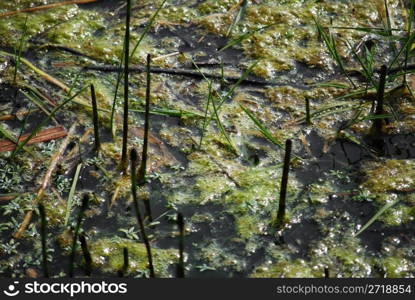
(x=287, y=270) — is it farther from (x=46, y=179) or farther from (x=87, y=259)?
(x=46, y=179)

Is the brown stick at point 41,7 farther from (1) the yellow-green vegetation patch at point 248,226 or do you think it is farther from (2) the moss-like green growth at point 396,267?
(2) the moss-like green growth at point 396,267

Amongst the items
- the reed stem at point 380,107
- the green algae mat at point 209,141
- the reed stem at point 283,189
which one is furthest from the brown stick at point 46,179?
the reed stem at point 380,107

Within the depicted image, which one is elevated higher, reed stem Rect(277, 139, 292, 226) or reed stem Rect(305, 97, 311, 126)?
reed stem Rect(305, 97, 311, 126)

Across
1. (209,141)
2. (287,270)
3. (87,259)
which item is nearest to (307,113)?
(209,141)

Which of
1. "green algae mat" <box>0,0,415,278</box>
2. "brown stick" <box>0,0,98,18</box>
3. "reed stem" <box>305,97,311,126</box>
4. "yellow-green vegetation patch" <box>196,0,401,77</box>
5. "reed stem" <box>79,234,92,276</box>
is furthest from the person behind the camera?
"brown stick" <box>0,0,98,18</box>

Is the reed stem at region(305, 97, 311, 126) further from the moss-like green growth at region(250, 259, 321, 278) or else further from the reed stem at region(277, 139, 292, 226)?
the moss-like green growth at region(250, 259, 321, 278)

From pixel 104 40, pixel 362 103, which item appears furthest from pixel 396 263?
pixel 104 40

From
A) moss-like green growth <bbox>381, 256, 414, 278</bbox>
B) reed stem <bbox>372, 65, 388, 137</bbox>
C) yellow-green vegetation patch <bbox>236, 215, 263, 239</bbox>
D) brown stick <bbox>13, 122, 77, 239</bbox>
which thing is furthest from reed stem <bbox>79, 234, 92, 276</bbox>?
reed stem <bbox>372, 65, 388, 137</bbox>
